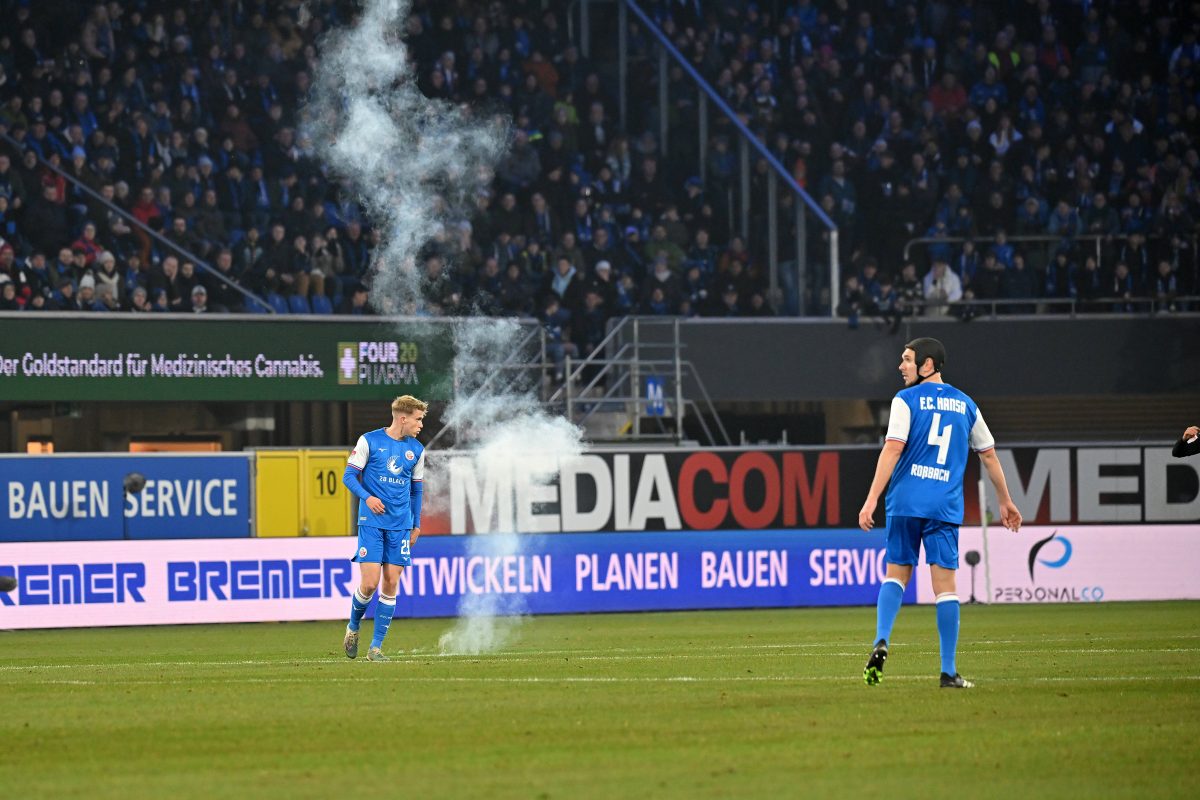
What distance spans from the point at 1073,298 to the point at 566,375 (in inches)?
365

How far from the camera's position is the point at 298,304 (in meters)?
27.6

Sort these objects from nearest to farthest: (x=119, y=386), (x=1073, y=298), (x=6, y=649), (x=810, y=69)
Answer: (x=6, y=649) < (x=119, y=386) < (x=1073, y=298) < (x=810, y=69)

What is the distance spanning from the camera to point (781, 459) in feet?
90.9

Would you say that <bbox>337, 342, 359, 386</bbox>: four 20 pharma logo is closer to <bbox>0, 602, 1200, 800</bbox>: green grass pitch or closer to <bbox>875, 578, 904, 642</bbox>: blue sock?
<bbox>0, 602, 1200, 800</bbox>: green grass pitch

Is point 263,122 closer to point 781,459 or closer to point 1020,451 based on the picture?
point 781,459

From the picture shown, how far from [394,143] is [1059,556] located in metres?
12.1

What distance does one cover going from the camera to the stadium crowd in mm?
27391

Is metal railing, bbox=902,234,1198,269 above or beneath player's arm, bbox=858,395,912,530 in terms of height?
above

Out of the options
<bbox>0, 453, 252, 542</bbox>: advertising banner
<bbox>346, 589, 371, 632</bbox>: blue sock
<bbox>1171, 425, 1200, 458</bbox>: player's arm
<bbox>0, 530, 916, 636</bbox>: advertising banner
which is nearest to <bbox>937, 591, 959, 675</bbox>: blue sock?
<bbox>1171, 425, 1200, 458</bbox>: player's arm

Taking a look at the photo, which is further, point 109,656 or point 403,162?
point 403,162

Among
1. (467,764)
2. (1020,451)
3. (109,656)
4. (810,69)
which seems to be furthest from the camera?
(810,69)

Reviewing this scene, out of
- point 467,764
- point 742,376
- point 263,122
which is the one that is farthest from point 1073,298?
point 467,764

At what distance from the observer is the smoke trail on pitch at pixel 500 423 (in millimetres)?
26875

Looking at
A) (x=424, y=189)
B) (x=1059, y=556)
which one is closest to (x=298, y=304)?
(x=424, y=189)
